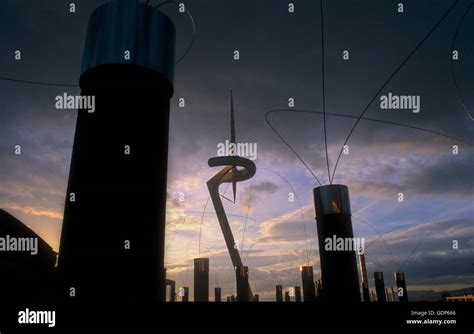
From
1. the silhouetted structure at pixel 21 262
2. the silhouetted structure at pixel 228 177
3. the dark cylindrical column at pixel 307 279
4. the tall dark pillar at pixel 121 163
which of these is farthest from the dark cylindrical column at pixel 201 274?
the silhouetted structure at pixel 228 177

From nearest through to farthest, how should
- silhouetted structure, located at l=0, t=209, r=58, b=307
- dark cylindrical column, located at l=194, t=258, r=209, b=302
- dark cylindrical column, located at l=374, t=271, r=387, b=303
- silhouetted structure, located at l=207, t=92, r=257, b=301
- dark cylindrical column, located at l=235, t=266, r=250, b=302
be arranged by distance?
silhouetted structure, located at l=0, t=209, r=58, b=307
dark cylindrical column, located at l=235, t=266, r=250, b=302
dark cylindrical column, located at l=194, t=258, r=209, b=302
dark cylindrical column, located at l=374, t=271, r=387, b=303
silhouetted structure, located at l=207, t=92, r=257, b=301

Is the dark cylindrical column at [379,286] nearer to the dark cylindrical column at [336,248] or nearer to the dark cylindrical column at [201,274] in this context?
the dark cylindrical column at [201,274]

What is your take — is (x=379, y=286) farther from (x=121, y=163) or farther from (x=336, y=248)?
(x=121, y=163)

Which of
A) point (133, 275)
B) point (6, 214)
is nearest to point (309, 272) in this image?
point (6, 214)

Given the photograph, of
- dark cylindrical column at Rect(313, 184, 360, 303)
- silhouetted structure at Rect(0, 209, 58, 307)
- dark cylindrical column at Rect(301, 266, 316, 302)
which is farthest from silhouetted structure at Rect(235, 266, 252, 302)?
dark cylindrical column at Rect(313, 184, 360, 303)

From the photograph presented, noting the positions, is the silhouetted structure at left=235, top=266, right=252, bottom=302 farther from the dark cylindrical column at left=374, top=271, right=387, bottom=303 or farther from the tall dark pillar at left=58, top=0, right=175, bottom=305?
the dark cylindrical column at left=374, top=271, right=387, bottom=303

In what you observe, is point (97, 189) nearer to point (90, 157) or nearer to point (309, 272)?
point (90, 157)
